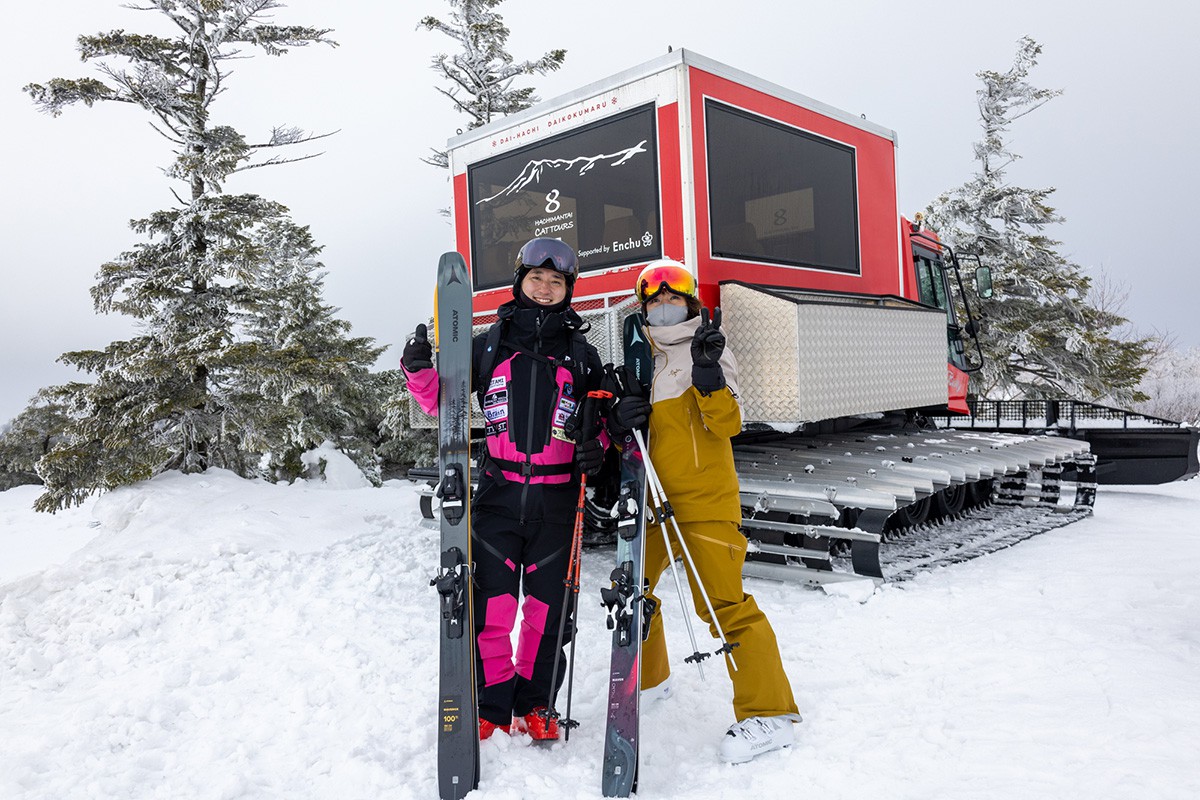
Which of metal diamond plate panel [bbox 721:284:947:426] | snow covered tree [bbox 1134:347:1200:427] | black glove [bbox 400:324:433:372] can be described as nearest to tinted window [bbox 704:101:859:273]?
metal diamond plate panel [bbox 721:284:947:426]

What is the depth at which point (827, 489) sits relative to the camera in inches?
196

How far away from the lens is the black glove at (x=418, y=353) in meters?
A: 3.03

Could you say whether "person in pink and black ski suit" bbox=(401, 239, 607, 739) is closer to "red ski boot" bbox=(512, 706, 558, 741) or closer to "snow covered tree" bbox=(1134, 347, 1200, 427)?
"red ski boot" bbox=(512, 706, 558, 741)

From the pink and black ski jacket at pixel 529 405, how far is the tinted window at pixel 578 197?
1814 millimetres

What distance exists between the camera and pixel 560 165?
17.7ft

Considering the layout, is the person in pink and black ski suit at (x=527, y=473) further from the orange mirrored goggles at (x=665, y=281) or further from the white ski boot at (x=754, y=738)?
the white ski boot at (x=754, y=738)

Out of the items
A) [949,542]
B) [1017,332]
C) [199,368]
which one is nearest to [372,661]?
[949,542]

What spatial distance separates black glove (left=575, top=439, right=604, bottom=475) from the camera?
9.91 feet

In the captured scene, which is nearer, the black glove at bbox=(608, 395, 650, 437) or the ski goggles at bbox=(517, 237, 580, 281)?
the black glove at bbox=(608, 395, 650, 437)

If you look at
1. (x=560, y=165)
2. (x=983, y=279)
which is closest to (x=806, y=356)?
(x=560, y=165)

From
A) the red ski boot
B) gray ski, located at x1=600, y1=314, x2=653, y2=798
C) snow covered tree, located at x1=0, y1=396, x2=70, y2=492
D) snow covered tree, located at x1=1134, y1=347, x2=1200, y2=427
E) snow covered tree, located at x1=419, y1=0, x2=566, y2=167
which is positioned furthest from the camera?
snow covered tree, located at x1=1134, y1=347, x2=1200, y2=427

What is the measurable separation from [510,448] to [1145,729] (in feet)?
8.90

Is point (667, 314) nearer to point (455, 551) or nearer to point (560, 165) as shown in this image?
point (455, 551)

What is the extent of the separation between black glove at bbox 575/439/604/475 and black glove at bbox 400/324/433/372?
73 cm
